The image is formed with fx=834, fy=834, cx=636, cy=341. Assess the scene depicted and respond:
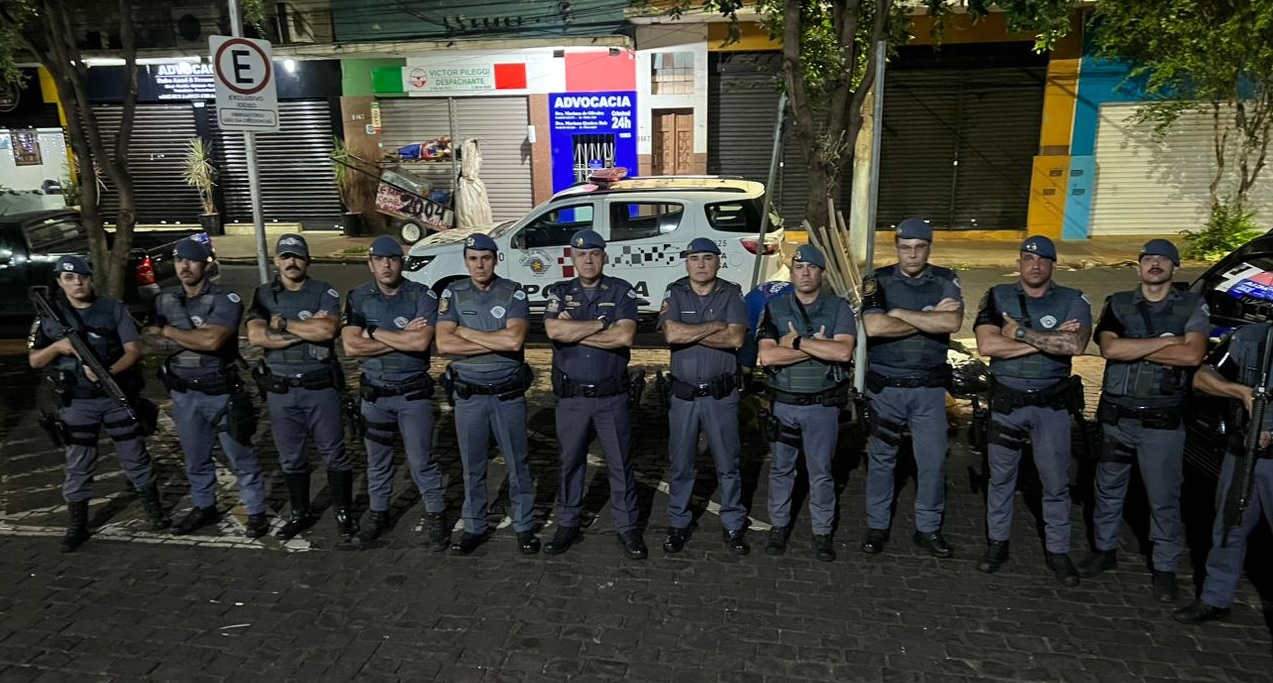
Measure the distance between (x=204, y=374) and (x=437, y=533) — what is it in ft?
5.75

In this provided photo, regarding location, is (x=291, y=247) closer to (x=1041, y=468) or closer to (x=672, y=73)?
(x=1041, y=468)

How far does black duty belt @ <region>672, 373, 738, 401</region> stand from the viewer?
488cm

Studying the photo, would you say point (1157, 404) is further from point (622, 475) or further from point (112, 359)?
point (112, 359)

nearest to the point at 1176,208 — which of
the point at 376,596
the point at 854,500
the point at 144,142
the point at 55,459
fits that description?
the point at 854,500

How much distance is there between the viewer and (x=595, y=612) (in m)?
4.40

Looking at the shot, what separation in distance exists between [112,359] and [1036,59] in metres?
16.8

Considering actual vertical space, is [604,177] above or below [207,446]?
above

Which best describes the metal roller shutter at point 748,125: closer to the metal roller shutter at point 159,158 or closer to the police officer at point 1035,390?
the metal roller shutter at point 159,158

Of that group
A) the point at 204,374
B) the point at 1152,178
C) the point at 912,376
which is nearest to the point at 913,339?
the point at 912,376

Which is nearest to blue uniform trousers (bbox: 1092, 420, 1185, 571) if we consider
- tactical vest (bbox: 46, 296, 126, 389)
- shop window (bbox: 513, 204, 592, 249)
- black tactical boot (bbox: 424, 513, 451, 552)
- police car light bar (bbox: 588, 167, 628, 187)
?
black tactical boot (bbox: 424, 513, 451, 552)

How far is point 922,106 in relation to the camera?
17094 mm

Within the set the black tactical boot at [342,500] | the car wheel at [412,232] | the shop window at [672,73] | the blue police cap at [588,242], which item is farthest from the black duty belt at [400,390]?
the shop window at [672,73]

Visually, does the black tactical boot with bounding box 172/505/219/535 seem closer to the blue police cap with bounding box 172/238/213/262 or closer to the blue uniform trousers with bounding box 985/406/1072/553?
the blue police cap with bounding box 172/238/213/262

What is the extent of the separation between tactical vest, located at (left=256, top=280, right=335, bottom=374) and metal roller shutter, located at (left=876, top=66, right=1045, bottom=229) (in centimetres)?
1394
